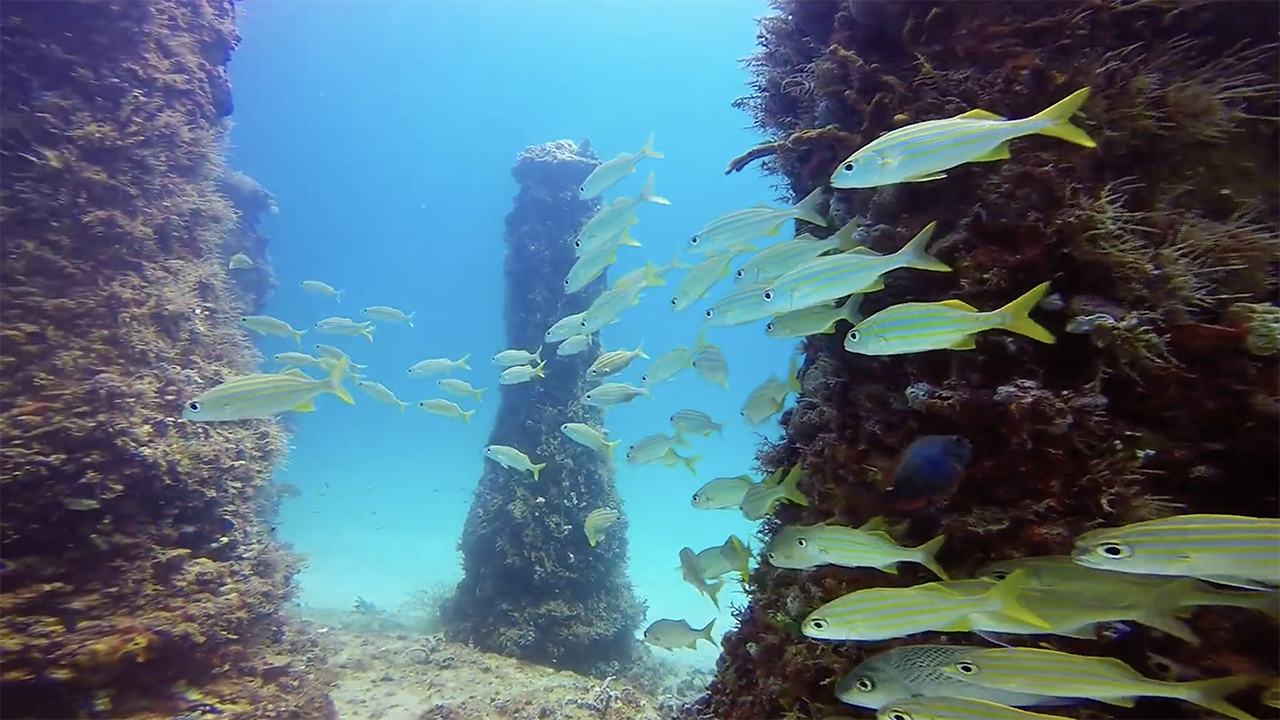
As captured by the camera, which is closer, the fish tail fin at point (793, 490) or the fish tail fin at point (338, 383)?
the fish tail fin at point (793, 490)

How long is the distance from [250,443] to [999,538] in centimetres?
849

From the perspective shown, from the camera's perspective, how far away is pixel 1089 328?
2.65m

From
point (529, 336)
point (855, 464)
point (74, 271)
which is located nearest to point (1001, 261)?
point (855, 464)

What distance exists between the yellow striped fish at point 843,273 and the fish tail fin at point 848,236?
0.69 meters

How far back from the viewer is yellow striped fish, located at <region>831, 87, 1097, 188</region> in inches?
95.2

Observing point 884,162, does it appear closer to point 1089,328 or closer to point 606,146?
point 1089,328

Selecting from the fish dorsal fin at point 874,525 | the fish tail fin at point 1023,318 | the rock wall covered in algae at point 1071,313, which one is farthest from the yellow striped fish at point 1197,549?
the fish dorsal fin at point 874,525

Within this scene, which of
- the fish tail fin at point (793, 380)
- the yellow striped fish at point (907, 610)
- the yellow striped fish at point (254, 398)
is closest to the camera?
the yellow striped fish at point (907, 610)

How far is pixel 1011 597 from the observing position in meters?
2.01

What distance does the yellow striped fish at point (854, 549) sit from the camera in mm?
2512

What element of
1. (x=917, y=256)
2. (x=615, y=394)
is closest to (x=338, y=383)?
(x=615, y=394)

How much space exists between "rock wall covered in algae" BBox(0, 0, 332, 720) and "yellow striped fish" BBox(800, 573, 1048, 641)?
20.4 feet

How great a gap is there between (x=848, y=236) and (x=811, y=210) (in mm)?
673

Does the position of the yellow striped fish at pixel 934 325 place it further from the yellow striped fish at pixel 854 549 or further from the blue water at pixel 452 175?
the blue water at pixel 452 175
